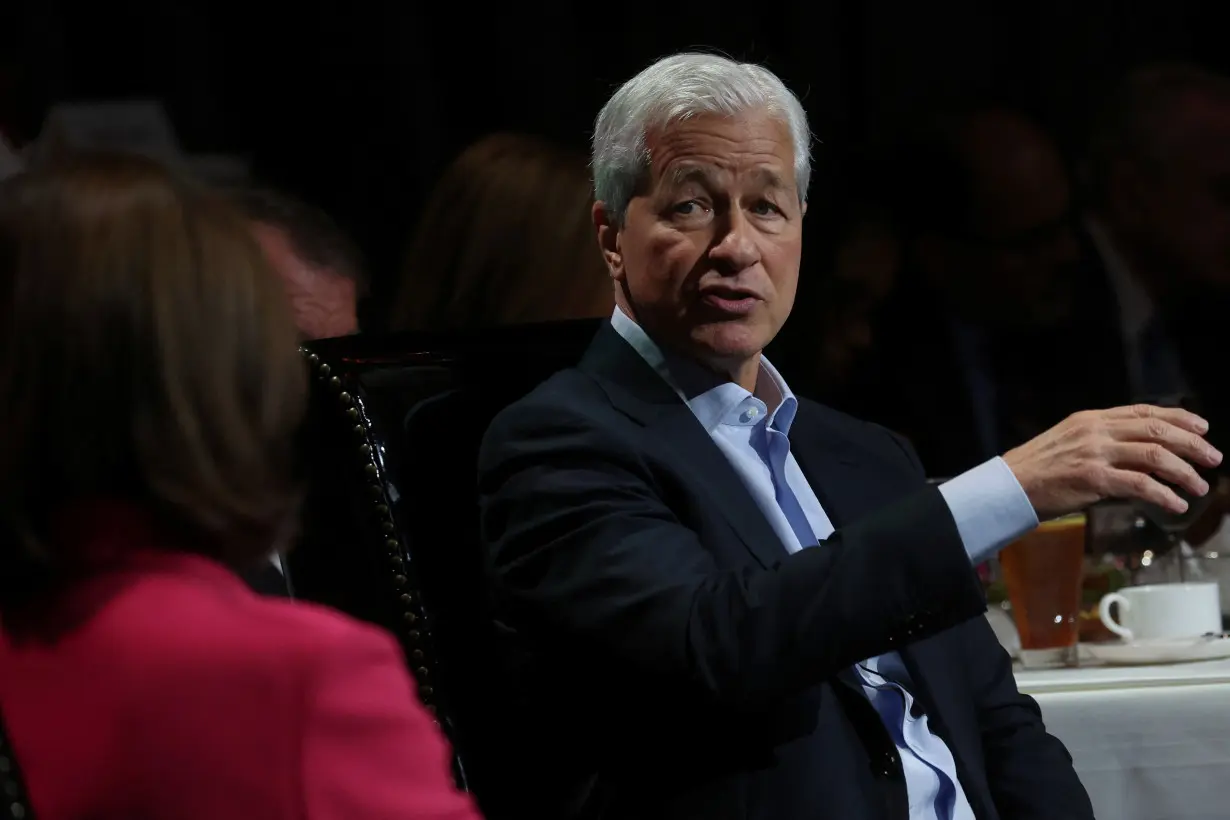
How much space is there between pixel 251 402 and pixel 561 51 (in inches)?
101

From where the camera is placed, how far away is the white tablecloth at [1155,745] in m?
1.58

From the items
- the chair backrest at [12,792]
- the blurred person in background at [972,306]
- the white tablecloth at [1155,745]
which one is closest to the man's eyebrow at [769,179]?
the white tablecloth at [1155,745]

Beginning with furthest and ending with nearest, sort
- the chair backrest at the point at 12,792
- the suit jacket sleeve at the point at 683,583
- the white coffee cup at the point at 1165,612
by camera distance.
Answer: the white coffee cup at the point at 1165,612 < the suit jacket sleeve at the point at 683,583 < the chair backrest at the point at 12,792

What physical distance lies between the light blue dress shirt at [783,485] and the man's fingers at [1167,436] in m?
0.31

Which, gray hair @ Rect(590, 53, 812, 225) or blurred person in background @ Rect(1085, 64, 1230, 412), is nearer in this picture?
gray hair @ Rect(590, 53, 812, 225)

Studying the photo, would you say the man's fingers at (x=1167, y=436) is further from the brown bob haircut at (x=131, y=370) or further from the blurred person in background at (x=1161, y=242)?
the blurred person in background at (x=1161, y=242)

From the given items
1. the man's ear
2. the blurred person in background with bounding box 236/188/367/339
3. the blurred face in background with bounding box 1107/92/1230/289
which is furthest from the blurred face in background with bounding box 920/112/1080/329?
the man's ear

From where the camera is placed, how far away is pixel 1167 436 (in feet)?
4.18

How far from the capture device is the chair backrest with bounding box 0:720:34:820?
2.34 ft

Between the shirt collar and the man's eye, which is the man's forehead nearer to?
the man's eye

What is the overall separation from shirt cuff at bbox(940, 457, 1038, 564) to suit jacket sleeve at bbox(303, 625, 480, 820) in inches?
23.4

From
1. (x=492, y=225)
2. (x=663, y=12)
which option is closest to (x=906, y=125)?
(x=663, y=12)

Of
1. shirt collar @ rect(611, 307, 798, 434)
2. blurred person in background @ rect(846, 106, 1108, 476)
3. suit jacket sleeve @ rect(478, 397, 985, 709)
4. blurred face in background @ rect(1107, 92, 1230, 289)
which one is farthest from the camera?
blurred face in background @ rect(1107, 92, 1230, 289)

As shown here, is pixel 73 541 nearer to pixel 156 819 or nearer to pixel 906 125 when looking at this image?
pixel 156 819
